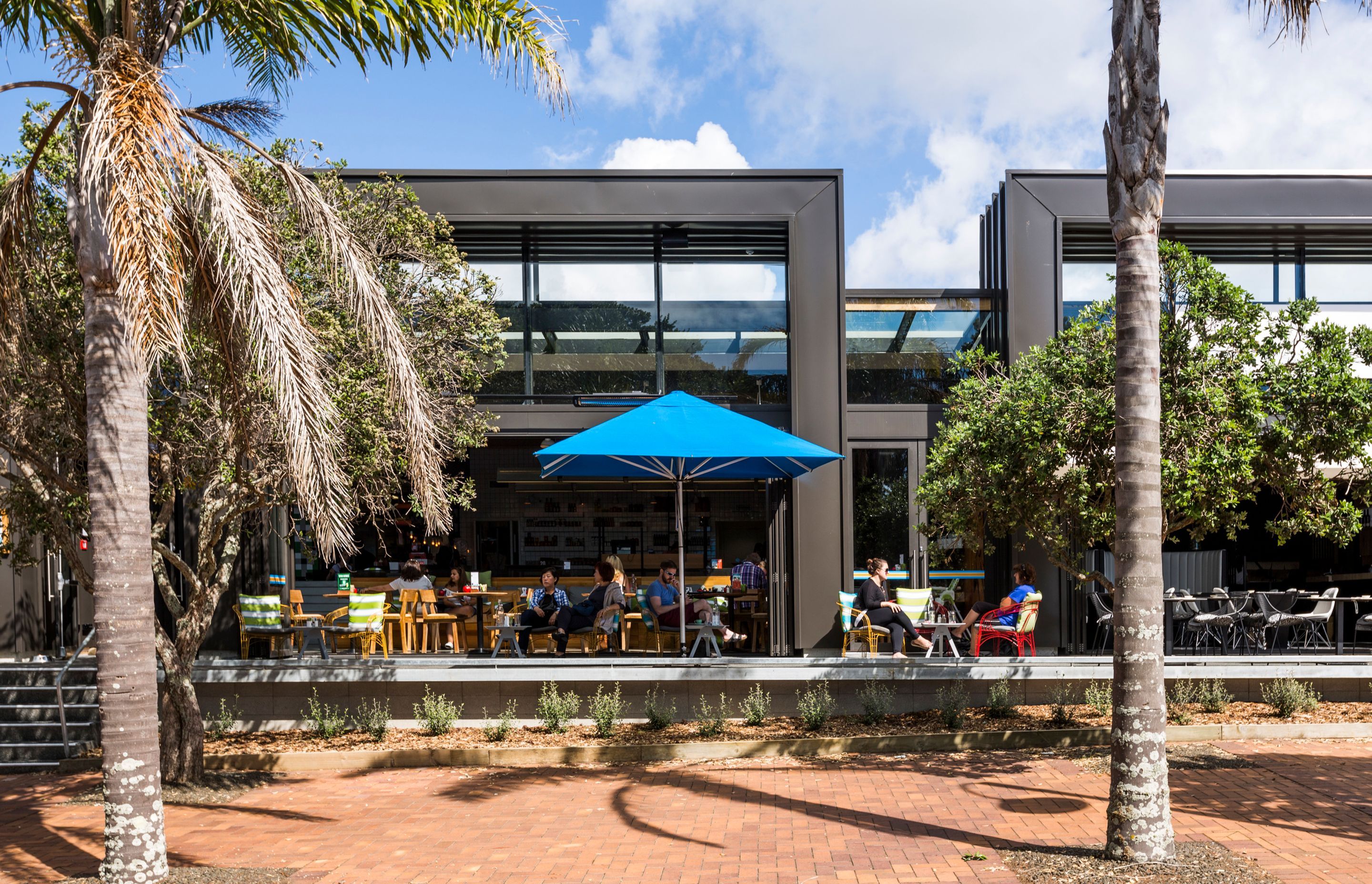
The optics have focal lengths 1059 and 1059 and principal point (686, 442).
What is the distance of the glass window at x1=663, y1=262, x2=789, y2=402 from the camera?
1349 cm

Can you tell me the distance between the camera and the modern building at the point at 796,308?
1312cm

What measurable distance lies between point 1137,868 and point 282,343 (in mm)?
5215

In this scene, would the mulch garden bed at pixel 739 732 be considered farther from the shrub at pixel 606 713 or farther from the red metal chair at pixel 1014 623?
the red metal chair at pixel 1014 623

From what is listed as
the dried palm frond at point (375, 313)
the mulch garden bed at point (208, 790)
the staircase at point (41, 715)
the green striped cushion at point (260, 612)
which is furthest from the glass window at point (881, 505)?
the staircase at point (41, 715)

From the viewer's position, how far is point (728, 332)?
44.6 ft

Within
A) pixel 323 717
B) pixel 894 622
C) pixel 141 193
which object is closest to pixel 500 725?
pixel 323 717

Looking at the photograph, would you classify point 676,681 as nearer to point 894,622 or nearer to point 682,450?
point 682,450

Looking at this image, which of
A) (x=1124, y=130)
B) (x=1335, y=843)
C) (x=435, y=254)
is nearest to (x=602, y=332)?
(x=435, y=254)

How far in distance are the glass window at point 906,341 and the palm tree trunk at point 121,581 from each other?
9654 mm

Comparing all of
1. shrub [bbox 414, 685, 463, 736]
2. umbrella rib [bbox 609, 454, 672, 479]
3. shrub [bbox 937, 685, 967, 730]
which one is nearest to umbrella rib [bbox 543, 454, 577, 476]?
umbrella rib [bbox 609, 454, 672, 479]

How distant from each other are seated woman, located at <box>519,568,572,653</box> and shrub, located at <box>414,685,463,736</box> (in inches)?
54.8

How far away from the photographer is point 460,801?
25.5 ft

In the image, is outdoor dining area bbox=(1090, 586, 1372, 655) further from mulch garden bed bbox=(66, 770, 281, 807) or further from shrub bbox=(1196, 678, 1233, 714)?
mulch garden bed bbox=(66, 770, 281, 807)

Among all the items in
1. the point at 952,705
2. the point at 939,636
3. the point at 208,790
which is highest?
the point at 939,636
